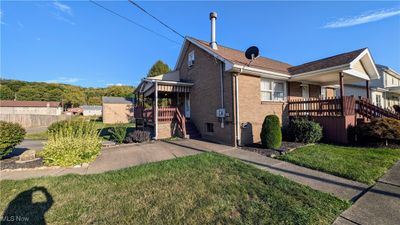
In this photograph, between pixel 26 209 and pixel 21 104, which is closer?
pixel 26 209

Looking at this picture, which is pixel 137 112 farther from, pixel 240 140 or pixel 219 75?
pixel 240 140

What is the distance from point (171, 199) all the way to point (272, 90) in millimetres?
9001

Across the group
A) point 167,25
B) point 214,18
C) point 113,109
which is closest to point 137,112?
point 167,25

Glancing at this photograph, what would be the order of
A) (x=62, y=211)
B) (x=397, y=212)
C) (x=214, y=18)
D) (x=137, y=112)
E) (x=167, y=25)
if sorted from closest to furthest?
(x=397, y=212) → (x=62, y=211) → (x=167, y=25) → (x=214, y=18) → (x=137, y=112)

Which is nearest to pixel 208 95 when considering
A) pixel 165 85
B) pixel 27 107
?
pixel 165 85

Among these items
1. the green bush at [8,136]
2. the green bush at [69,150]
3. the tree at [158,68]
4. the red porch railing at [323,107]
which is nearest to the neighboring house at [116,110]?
the tree at [158,68]

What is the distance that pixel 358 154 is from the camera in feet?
22.5

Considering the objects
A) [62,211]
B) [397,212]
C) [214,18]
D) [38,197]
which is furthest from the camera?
[214,18]

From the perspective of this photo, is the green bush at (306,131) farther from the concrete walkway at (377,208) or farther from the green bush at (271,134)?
the concrete walkway at (377,208)

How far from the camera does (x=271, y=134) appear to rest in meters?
8.01

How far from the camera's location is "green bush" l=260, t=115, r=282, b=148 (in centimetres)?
799

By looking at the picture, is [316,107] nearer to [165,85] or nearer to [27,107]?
[165,85]

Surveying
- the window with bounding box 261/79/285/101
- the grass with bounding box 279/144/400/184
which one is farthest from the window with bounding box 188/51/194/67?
the grass with bounding box 279/144/400/184

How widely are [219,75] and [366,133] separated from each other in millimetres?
7243
